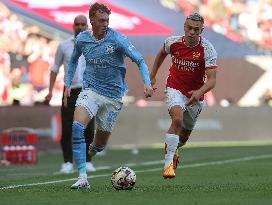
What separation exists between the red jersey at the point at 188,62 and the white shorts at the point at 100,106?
128 cm

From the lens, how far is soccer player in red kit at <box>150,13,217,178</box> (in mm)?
12406

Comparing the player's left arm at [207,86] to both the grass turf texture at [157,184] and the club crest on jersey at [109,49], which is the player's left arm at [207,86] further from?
the club crest on jersey at [109,49]

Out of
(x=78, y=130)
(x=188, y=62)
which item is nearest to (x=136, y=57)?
(x=78, y=130)

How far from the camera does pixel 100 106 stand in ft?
38.2

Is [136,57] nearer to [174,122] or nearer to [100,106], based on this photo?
[100,106]

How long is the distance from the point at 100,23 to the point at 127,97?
1834cm

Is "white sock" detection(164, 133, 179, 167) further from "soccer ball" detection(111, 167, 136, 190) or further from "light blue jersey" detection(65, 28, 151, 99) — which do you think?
"soccer ball" detection(111, 167, 136, 190)

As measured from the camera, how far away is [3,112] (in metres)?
21.4

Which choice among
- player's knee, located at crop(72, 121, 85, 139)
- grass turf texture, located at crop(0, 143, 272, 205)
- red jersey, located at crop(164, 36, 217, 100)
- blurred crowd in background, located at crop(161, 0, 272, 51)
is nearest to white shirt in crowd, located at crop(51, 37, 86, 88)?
grass turf texture, located at crop(0, 143, 272, 205)

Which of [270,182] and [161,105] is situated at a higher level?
[270,182]

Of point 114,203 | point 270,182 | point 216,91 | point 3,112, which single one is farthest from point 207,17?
point 114,203

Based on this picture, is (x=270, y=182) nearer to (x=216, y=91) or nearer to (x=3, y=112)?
(x=3, y=112)

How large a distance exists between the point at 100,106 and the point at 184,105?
1.57 metres

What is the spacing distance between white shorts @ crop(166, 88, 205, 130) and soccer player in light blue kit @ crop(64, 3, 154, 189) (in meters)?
1.11
